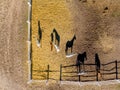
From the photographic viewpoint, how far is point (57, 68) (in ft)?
102

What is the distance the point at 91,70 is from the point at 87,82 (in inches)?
21.2

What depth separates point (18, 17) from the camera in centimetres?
3100

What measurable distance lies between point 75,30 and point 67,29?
0.34 m

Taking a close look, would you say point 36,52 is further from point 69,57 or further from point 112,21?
point 112,21

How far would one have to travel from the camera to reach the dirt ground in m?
31.0

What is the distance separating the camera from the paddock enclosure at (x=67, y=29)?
102 feet

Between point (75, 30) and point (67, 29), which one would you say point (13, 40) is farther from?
point (75, 30)

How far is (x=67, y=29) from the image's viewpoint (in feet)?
102

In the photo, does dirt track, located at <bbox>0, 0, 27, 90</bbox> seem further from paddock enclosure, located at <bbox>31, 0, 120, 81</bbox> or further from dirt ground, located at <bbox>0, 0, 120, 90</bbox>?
paddock enclosure, located at <bbox>31, 0, 120, 81</bbox>

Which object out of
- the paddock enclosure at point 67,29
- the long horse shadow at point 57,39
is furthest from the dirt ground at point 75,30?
the long horse shadow at point 57,39

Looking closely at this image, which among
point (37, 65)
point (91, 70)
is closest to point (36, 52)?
point (37, 65)

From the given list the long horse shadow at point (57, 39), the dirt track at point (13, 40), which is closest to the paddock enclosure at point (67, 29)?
the long horse shadow at point (57, 39)

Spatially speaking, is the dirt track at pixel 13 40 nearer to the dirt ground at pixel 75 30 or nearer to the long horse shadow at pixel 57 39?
the dirt ground at pixel 75 30

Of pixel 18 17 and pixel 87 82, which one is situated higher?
pixel 18 17
